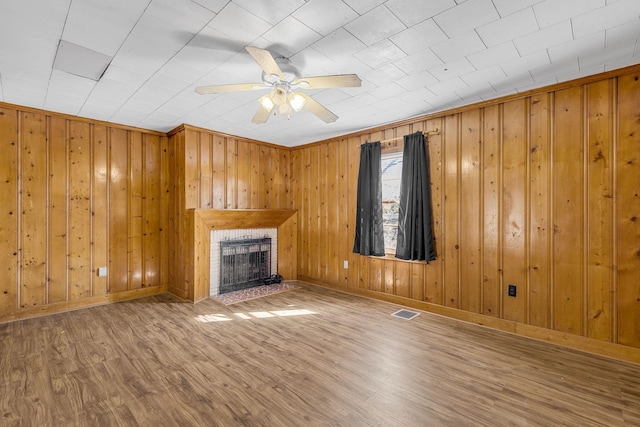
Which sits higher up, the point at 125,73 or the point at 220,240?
the point at 125,73

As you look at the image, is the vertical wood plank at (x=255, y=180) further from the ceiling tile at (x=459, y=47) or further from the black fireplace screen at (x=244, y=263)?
the ceiling tile at (x=459, y=47)

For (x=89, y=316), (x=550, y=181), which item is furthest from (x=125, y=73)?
(x=550, y=181)

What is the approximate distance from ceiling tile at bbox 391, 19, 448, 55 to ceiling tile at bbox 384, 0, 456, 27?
0.08 metres

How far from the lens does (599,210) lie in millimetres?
2777

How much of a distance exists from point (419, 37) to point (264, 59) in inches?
45.2

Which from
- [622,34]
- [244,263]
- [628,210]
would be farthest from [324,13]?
[244,263]

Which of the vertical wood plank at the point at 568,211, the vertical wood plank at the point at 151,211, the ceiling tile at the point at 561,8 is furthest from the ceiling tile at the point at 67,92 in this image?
the vertical wood plank at the point at 568,211

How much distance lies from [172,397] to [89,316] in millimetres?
2452

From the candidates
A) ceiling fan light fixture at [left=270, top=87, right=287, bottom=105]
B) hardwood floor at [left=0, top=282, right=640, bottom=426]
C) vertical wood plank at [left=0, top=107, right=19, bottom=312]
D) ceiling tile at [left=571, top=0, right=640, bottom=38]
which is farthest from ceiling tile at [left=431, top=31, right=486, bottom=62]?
vertical wood plank at [left=0, top=107, right=19, bottom=312]

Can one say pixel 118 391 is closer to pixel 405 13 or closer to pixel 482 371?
pixel 482 371

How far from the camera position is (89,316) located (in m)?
3.72

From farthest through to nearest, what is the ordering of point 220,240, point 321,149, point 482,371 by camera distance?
1. point 321,149
2. point 220,240
3. point 482,371

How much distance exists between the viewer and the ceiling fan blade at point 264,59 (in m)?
1.84

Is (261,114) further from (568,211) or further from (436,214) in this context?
(568,211)
